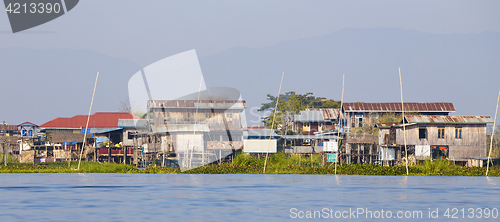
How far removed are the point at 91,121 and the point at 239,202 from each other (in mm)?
50779

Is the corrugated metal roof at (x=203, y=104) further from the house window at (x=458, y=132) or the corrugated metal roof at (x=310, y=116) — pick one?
the house window at (x=458, y=132)

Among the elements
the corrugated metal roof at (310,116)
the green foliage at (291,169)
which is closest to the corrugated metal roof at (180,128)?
the green foliage at (291,169)

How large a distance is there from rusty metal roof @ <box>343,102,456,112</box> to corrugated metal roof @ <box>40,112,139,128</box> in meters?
26.6

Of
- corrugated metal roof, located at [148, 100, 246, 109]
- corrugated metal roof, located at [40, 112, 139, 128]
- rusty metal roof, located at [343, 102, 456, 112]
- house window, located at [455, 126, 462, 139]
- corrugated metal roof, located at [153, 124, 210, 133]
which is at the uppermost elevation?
corrugated metal roof, located at [148, 100, 246, 109]

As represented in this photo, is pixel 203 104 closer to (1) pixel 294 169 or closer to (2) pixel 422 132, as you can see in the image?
(1) pixel 294 169

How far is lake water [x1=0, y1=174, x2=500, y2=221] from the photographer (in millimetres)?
14492

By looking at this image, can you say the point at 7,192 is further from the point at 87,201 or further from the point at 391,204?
the point at 391,204

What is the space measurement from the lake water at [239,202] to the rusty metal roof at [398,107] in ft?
97.4

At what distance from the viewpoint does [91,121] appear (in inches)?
2542

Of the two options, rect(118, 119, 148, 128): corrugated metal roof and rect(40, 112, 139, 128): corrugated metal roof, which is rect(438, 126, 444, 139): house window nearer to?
rect(118, 119, 148, 128): corrugated metal roof

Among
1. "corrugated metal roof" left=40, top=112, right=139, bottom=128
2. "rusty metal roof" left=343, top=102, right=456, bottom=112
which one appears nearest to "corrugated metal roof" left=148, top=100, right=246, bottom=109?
"corrugated metal roof" left=40, top=112, right=139, bottom=128

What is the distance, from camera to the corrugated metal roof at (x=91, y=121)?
63.2m

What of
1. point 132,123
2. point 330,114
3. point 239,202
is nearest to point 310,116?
point 330,114

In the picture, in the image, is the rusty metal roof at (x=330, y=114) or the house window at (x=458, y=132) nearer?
the house window at (x=458, y=132)
